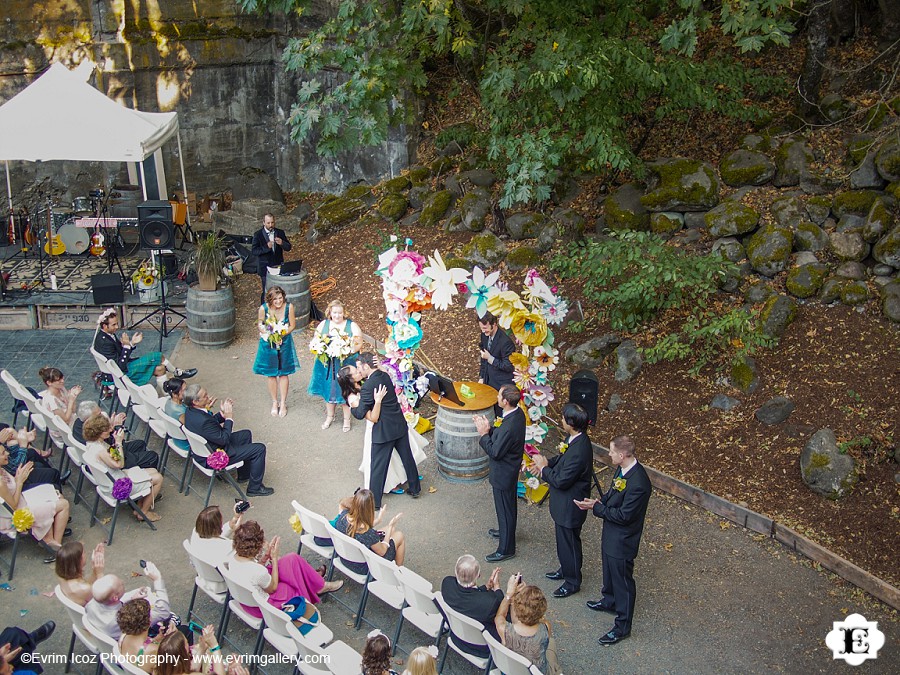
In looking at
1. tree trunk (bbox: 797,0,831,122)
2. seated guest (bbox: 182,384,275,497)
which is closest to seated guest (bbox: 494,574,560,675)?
seated guest (bbox: 182,384,275,497)

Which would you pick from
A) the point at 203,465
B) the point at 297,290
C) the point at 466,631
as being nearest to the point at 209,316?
the point at 297,290

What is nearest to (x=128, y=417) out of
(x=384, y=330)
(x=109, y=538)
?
(x=109, y=538)

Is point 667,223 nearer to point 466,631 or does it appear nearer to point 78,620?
point 466,631

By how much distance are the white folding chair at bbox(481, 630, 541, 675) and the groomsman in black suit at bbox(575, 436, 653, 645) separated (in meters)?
1.27

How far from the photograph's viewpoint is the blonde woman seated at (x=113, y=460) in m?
7.14

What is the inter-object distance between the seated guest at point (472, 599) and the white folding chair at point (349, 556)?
0.89 metres

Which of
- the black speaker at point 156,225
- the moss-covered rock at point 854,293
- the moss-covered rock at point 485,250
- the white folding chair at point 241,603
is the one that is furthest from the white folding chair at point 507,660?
the black speaker at point 156,225

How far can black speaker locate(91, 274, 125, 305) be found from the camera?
455 inches

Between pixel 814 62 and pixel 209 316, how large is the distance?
29.7 feet

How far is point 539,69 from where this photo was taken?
9.64 m

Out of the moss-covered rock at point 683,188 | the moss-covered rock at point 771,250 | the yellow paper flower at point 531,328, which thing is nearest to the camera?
the yellow paper flower at point 531,328

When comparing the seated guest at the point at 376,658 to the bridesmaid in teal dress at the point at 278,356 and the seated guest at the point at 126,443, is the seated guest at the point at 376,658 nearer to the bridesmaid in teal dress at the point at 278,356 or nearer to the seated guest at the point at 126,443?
the seated guest at the point at 126,443

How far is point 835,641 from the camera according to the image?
6.25 metres

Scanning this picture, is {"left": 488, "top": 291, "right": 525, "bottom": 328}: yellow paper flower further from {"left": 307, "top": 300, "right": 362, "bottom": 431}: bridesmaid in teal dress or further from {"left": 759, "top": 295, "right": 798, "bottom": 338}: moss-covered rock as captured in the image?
{"left": 759, "top": 295, "right": 798, "bottom": 338}: moss-covered rock
